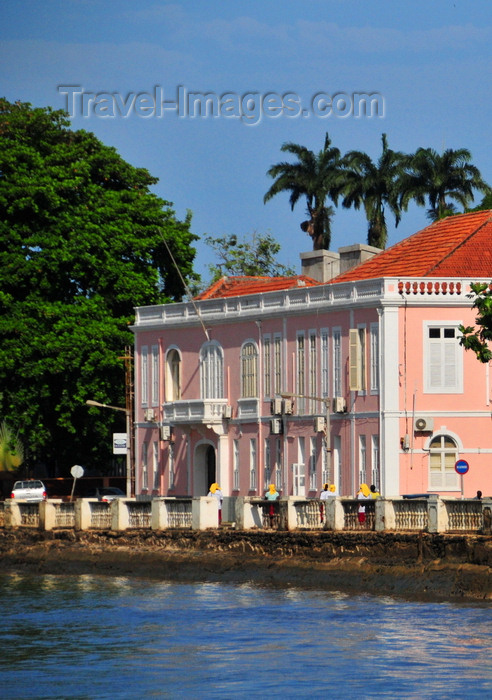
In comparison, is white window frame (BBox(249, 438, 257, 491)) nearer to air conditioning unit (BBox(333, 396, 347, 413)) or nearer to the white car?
air conditioning unit (BBox(333, 396, 347, 413))

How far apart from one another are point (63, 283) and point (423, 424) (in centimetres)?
1670

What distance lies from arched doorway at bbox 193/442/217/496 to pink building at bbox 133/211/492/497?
44 millimetres

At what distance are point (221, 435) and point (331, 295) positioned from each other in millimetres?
6488

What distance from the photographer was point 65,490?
5850 cm

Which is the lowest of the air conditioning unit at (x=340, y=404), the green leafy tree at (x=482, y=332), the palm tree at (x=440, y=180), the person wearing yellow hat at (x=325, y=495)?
the person wearing yellow hat at (x=325, y=495)

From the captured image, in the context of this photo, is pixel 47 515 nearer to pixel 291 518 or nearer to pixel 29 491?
pixel 29 491

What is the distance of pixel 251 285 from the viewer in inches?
2199

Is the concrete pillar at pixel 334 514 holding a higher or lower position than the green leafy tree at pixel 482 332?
lower

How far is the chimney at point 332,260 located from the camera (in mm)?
54688

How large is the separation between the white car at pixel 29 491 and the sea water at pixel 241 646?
56.2 feet

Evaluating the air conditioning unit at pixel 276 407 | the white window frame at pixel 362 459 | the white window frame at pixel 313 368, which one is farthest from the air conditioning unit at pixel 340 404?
the air conditioning unit at pixel 276 407

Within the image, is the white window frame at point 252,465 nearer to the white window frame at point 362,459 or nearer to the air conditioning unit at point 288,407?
the air conditioning unit at point 288,407

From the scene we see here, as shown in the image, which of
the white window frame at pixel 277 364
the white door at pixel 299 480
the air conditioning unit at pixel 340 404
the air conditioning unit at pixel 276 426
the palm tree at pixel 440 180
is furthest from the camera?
the palm tree at pixel 440 180

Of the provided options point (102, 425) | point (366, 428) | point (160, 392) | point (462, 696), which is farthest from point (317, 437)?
point (462, 696)
